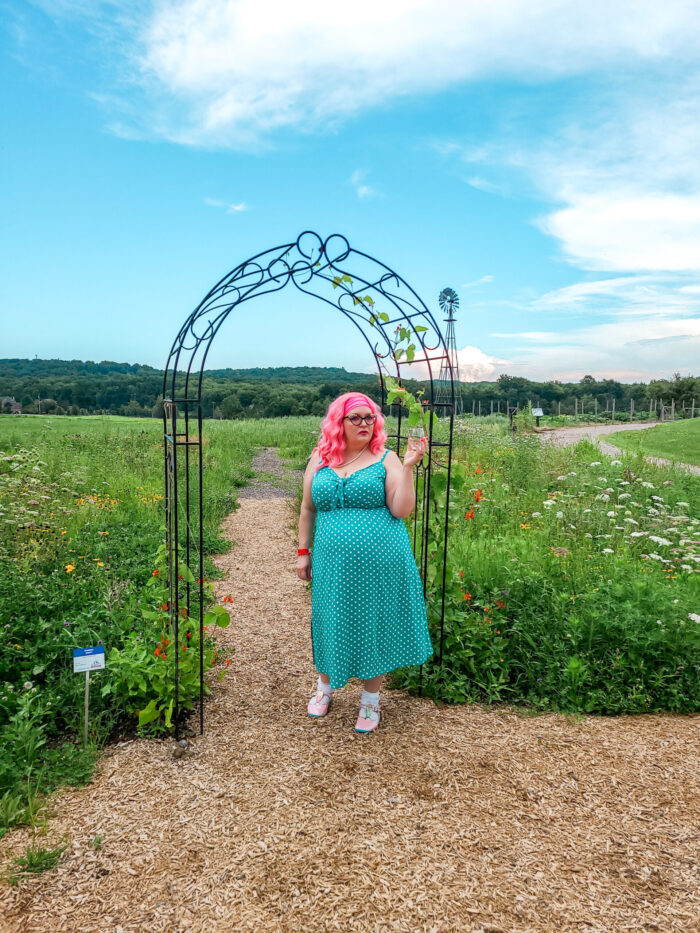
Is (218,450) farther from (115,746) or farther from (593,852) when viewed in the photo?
(593,852)

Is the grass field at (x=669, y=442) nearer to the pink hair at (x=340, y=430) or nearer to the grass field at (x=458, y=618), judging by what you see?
the grass field at (x=458, y=618)

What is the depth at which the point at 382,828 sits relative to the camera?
2.49 meters

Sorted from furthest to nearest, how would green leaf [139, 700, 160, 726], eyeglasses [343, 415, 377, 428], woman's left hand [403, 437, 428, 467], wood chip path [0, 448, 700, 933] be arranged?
green leaf [139, 700, 160, 726], eyeglasses [343, 415, 377, 428], woman's left hand [403, 437, 428, 467], wood chip path [0, 448, 700, 933]

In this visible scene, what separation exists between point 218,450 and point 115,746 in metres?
11.5

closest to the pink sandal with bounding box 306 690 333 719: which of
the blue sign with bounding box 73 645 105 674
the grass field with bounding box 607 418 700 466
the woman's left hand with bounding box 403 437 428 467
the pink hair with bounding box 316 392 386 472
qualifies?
the blue sign with bounding box 73 645 105 674

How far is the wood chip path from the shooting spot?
211 cm

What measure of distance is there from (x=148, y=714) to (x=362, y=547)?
4.91 ft

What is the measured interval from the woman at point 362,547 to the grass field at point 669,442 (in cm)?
1242

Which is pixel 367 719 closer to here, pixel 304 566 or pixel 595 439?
pixel 304 566

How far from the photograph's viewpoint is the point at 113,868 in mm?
2281

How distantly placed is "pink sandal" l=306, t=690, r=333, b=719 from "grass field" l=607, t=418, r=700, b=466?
488 inches

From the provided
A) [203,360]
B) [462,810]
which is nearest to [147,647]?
[203,360]

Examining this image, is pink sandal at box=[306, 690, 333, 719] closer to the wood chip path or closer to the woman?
the wood chip path

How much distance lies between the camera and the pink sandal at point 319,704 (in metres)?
3.37
